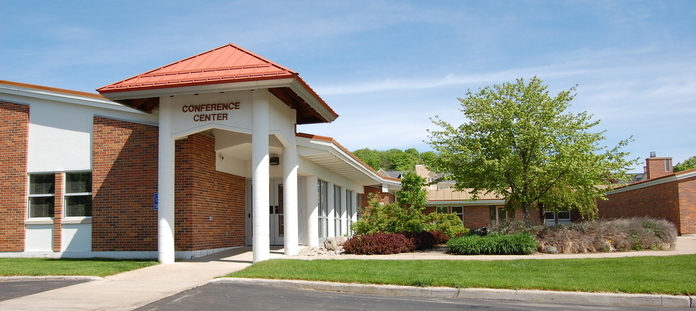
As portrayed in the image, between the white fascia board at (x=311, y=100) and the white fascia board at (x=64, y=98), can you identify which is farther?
the white fascia board at (x=64, y=98)

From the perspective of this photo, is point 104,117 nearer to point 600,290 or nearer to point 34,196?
point 34,196

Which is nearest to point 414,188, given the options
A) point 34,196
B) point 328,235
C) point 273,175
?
point 328,235

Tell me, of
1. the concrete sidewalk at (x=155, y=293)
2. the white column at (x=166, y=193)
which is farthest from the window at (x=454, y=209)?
the concrete sidewalk at (x=155, y=293)

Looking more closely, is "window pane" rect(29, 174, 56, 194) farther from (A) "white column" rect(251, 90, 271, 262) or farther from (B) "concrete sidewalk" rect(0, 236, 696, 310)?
(A) "white column" rect(251, 90, 271, 262)

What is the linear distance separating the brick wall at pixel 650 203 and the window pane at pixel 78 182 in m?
18.7

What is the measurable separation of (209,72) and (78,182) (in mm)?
5709

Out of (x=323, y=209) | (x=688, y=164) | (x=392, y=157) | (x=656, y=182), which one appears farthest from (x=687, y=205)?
(x=392, y=157)

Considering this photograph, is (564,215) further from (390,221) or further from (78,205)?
(78,205)

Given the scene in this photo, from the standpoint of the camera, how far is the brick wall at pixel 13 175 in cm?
1650

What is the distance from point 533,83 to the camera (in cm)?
1792

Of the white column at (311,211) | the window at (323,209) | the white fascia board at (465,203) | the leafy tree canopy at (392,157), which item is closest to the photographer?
the white column at (311,211)

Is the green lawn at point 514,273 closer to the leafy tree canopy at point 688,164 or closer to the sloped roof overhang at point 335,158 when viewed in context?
the sloped roof overhang at point 335,158

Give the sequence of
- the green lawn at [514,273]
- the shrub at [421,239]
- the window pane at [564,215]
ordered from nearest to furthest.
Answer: the green lawn at [514,273]
the shrub at [421,239]
the window pane at [564,215]

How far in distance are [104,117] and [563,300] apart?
1264 centimetres
